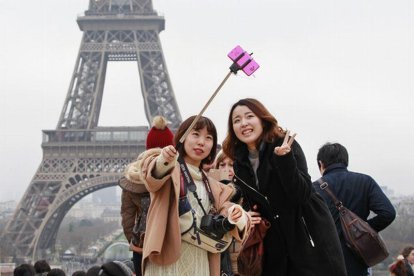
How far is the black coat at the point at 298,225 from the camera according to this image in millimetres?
3635

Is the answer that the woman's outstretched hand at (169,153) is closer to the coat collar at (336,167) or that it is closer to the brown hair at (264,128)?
the brown hair at (264,128)

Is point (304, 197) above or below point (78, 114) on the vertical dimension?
below

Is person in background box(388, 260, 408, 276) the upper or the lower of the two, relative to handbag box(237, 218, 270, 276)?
lower

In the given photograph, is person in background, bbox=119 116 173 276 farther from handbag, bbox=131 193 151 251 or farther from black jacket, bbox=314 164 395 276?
black jacket, bbox=314 164 395 276

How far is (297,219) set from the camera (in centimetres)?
370

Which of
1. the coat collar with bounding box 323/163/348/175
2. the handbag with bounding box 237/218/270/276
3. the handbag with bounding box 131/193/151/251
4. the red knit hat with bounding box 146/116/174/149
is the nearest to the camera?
the handbag with bounding box 237/218/270/276

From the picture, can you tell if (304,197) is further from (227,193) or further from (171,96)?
(171,96)

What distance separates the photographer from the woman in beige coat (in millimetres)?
3580

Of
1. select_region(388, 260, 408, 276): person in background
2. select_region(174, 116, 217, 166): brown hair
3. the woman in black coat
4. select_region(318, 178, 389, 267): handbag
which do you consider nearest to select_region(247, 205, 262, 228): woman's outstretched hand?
the woman in black coat

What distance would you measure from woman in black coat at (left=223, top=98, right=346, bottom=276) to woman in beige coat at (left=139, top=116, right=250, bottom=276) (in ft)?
0.60

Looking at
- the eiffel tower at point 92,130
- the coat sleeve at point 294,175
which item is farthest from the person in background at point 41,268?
the eiffel tower at point 92,130

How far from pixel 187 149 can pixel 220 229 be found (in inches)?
21.8

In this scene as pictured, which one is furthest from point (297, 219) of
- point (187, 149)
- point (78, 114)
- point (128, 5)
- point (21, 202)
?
point (128, 5)

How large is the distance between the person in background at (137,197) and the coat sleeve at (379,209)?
1633mm
